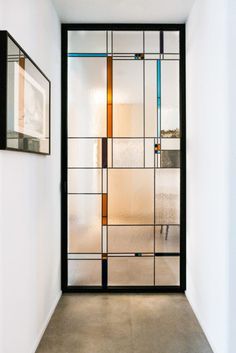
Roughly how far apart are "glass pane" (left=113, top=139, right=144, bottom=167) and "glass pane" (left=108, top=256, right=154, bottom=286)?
1.00 metres

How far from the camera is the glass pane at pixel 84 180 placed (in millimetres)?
3514

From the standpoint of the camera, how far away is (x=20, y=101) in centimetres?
197

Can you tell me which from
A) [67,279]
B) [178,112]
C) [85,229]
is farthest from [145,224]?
[178,112]

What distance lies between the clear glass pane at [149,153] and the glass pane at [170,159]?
0.38 feet

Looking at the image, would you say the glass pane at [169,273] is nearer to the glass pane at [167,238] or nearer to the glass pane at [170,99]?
the glass pane at [167,238]

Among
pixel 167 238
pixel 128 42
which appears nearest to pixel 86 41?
pixel 128 42

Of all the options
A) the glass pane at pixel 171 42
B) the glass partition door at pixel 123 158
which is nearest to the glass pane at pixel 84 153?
the glass partition door at pixel 123 158

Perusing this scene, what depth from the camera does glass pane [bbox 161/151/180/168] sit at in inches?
139

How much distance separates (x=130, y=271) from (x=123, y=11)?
261 cm

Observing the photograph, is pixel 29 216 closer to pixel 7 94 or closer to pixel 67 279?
pixel 7 94

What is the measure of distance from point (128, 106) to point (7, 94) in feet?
6.38

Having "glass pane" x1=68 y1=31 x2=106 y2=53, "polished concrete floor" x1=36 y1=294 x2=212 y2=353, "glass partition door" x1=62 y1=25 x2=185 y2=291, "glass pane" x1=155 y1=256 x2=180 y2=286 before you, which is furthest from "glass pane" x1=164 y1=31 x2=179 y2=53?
"polished concrete floor" x1=36 y1=294 x2=212 y2=353

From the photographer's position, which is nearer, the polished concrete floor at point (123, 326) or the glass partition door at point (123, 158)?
the polished concrete floor at point (123, 326)

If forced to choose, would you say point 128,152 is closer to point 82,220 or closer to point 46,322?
point 82,220
